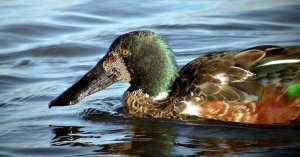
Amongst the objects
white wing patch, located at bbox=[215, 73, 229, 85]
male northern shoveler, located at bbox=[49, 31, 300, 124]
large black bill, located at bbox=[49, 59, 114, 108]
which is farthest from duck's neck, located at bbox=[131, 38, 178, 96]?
white wing patch, located at bbox=[215, 73, 229, 85]

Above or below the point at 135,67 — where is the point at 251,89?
below

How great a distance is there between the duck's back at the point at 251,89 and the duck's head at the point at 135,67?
46 cm

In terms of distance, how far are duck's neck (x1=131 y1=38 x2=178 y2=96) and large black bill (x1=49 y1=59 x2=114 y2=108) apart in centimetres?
34

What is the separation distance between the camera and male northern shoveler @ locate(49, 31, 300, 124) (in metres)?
7.39

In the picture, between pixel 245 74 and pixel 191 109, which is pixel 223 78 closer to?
pixel 245 74

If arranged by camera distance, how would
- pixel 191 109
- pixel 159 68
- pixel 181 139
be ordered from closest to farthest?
pixel 181 139, pixel 191 109, pixel 159 68

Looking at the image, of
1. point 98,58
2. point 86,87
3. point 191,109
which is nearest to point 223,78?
point 191,109

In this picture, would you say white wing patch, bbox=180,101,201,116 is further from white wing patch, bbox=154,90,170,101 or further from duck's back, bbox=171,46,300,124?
white wing patch, bbox=154,90,170,101

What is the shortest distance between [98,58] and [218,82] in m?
3.32

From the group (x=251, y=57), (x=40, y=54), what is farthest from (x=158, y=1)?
(x=251, y=57)

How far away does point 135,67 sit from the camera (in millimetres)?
7945

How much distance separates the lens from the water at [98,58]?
7.08 meters

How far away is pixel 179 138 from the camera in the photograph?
286 inches

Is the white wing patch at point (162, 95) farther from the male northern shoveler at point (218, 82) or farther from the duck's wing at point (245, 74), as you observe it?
the duck's wing at point (245, 74)
